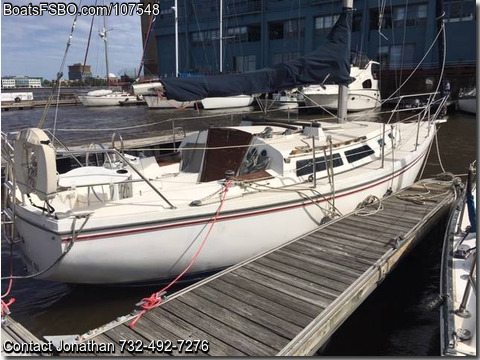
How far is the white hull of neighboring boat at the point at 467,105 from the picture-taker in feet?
→ 85.1

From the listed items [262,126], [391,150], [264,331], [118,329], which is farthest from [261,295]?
[391,150]

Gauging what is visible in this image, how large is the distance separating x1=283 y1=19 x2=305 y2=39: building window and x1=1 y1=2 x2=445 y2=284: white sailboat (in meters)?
35.7

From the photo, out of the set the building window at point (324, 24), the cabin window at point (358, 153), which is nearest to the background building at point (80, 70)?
the cabin window at point (358, 153)

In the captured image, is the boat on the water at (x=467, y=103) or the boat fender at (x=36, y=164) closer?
the boat fender at (x=36, y=164)

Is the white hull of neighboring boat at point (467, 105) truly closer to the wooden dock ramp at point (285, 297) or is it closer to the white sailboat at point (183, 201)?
the white sailboat at point (183, 201)

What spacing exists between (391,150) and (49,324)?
26.9 ft

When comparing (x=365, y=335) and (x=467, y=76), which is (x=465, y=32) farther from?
(x=365, y=335)

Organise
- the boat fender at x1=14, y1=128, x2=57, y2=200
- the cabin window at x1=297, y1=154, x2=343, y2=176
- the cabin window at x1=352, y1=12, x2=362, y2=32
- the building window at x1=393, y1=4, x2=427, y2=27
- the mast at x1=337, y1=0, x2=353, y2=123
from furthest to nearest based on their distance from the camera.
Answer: the cabin window at x1=352, y1=12, x2=362, y2=32, the building window at x1=393, y1=4, x2=427, y2=27, the mast at x1=337, y1=0, x2=353, y2=123, the cabin window at x1=297, y1=154, x2=343, y2=176, the boat fender at x1=14, y1=128, x2=57, y2=200

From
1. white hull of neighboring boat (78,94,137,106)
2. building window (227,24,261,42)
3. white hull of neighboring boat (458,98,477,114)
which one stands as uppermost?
building window (227,24,261,42)

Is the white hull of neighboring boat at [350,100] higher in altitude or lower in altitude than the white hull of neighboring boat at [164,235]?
higher

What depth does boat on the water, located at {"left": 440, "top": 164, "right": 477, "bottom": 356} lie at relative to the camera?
4.16m

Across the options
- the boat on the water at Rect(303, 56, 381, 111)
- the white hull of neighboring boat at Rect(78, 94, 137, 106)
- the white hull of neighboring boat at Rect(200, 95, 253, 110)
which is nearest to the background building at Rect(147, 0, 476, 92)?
the boat on the water at Rect(303, 56, 381, 111)

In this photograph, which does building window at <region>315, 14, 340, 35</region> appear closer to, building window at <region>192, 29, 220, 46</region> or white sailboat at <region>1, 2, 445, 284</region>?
building window at <region>192, 29, 220, 46</region>

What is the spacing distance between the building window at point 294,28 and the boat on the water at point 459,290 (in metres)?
38.4
